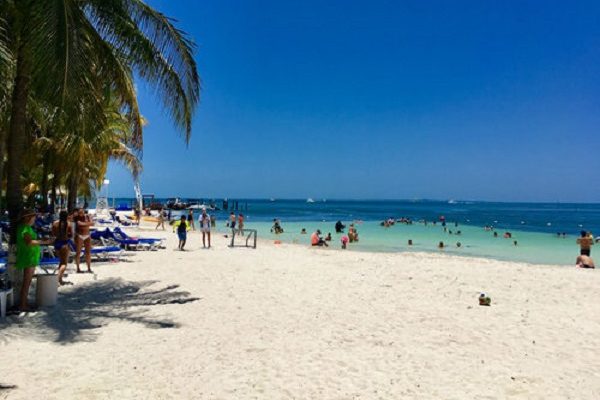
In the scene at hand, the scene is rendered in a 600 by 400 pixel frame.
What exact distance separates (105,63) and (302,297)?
5.67 meters

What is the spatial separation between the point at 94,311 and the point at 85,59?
3.92 meters

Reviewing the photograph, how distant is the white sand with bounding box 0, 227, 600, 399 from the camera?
14.5ft

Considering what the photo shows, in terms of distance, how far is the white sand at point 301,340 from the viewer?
4.41 meters

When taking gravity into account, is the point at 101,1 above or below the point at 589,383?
above

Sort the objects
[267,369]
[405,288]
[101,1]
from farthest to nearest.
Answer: [405,288] < [101,1] < [267,369]

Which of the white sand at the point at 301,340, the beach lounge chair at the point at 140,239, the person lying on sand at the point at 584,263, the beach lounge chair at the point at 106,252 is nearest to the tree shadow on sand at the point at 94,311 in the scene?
the white sand at the point at 301,340

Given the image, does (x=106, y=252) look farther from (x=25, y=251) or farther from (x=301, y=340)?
(x=301, y=340)

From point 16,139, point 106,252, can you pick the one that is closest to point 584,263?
point 106,252

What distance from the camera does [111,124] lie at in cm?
1489

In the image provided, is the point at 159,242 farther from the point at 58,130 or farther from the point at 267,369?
the point at 267,369

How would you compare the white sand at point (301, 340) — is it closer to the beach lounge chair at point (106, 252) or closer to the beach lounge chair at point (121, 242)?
the beach lounge chair at point (106, 252)

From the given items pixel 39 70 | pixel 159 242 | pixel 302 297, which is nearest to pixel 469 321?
pixel 302 297

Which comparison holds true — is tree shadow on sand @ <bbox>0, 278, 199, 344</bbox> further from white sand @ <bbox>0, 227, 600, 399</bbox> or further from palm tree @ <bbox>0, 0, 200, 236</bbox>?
palm tree @ <bbox>0, 0, 200, 236</bbox>

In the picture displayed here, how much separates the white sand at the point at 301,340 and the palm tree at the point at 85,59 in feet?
8.44
